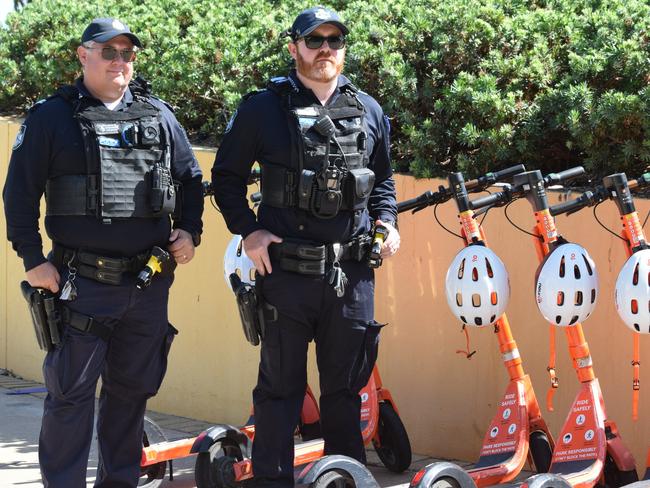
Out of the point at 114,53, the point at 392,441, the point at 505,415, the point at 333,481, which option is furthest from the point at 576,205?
the point at 114,53

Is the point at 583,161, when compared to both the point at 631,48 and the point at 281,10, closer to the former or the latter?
the point at 631,48

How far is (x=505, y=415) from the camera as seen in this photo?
5.38 metres

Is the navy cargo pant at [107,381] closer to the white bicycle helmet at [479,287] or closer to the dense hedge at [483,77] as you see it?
the white bicycle helmet at [479,287]

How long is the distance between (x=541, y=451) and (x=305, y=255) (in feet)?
4.85

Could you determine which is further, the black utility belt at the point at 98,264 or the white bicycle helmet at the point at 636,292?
the black utility belt at the point at 98,264

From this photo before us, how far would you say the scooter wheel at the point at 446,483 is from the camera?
4.83 metres

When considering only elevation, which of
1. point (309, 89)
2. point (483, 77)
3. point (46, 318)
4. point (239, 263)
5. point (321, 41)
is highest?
point (483, 77)

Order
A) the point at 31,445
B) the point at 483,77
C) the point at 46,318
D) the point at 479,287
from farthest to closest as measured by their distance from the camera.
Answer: the point at 31,445
the point at 483,77
the point at 479,287
the point at 46,318

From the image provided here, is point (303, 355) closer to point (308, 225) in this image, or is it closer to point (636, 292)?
point (308, 225)

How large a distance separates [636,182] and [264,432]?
1.90 m

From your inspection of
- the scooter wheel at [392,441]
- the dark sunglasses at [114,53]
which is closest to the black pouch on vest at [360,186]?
the dark sunglasses at [114,53]

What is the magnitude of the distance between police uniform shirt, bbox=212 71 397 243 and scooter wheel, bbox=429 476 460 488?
3.51 feet

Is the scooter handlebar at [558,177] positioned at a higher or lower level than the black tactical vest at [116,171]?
lower

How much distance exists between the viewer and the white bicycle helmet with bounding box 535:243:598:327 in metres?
4.91
